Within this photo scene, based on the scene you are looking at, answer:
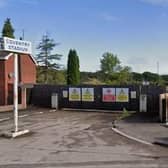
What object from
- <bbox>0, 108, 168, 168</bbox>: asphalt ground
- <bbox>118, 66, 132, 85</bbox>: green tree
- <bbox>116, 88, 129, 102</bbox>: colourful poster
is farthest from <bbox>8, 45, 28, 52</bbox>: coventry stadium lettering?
<bbox>118, 66, 132, 85</bbox>: green tree

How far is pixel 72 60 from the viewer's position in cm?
5694

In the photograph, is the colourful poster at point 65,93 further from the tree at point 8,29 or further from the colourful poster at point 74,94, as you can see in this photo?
the tree at point 8,29

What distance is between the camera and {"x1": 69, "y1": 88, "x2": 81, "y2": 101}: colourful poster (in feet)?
123

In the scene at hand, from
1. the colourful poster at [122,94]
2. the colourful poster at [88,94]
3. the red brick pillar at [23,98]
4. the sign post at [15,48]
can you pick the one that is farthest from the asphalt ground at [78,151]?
the red brick pillar at [23,98]

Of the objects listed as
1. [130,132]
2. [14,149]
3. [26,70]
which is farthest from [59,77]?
A: [14,149]

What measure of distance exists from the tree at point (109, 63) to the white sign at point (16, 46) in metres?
68.5

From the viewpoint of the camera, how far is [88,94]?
37.1 metres

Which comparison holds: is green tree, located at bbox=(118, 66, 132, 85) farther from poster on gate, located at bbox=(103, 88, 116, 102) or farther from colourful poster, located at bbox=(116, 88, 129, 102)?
colourful poster, located at bbox=(116, 88, 129, 102)

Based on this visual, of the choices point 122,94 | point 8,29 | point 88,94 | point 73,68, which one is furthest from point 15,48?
point 8,29

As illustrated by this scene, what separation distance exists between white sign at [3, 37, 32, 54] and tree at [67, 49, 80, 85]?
116 ft

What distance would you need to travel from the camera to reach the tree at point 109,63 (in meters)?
88.8

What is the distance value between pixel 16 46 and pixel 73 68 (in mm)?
37382

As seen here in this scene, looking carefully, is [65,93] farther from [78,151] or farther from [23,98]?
[78,151]

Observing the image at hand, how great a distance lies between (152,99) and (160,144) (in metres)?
18.8
